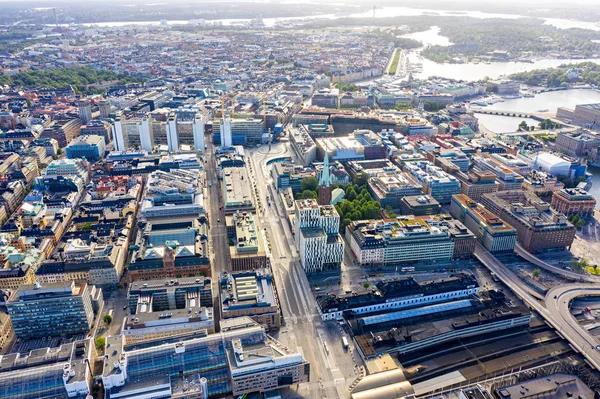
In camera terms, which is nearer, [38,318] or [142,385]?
[142,385]

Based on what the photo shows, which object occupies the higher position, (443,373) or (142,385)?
(142,385)

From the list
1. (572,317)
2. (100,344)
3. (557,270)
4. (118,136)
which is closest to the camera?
(100,344)

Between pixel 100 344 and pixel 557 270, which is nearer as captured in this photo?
pixel 100 344

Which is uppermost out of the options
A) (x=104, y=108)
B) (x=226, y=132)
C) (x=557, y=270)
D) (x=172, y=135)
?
(x=104, y=108)

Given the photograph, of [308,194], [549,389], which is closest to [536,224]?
[549,389]

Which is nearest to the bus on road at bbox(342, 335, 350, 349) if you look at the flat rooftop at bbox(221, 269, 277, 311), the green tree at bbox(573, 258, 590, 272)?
the flat rooftop at bbox(221, 269, 277, 311)

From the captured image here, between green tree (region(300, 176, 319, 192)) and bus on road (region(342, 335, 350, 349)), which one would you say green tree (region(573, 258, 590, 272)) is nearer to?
bus on road (region(342, 335, 350, 349))

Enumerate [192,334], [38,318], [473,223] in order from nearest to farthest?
1. [192,334]
2. [38,318]
3. [473,223]

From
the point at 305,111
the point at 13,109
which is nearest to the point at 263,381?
the point at 305,111

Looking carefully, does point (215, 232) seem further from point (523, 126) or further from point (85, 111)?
point (523, 126)

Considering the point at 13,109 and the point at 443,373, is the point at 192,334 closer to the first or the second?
the point at 443,373

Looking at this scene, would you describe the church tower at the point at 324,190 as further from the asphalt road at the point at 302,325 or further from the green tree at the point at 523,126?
the green tree at the point at 523,126
